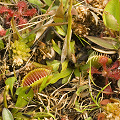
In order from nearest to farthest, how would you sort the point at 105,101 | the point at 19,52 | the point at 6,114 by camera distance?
the point at 6,114
the point at 105,101
the point at 19,52

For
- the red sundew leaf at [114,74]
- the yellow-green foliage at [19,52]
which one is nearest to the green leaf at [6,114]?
the yellow-green foliage at [19,52]

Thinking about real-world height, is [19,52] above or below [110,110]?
above

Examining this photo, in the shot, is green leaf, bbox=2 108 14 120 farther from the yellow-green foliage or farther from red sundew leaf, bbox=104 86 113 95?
red sundew leaf, bbox=104 86 113 95

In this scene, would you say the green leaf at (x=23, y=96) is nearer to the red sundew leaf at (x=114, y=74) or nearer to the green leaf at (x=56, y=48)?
the green leaf at (x=56, y=48)

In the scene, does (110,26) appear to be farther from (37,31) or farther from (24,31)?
(24,31)

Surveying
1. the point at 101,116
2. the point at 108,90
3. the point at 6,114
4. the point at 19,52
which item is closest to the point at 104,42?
the point at 108,90

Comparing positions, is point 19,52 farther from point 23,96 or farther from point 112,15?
point 112,15
